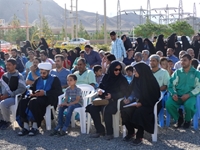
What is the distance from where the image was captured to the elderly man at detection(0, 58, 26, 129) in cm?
677

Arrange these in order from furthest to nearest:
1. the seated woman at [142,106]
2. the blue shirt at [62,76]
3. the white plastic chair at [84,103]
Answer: the blue shirt at [62,76] → the white plastic chair at [84,103] → the seated woman at [142,106]

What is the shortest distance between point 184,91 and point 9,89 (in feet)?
10.7

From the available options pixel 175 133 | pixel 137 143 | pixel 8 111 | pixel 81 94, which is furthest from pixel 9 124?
pixel 175 133

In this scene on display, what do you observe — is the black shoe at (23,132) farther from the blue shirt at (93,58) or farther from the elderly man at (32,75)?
the blue shirt at (93,58)

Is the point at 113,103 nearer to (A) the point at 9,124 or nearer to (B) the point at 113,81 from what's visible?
(B) the point at 113,81

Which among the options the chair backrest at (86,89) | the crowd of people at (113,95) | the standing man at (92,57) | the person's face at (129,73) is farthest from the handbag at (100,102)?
the standing man at (92,57)

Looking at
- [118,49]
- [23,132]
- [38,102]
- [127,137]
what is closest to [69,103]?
[38,102]

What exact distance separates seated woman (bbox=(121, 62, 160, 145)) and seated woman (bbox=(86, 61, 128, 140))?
0.85 feet

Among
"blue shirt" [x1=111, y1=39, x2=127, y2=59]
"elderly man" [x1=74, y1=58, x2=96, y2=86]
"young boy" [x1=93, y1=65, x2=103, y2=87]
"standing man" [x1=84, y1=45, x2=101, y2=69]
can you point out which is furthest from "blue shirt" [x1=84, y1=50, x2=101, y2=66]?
"elderly man" [x1=74, y1=58, x2=96, y2=86]

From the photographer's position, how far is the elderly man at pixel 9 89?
22.2ft

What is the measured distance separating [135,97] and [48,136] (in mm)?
1642

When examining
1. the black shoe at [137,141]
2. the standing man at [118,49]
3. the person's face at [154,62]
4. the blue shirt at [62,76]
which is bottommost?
the black shoe at [137,141]

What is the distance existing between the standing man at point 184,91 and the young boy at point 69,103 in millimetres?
1602

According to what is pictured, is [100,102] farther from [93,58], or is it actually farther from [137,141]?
[93,58]
